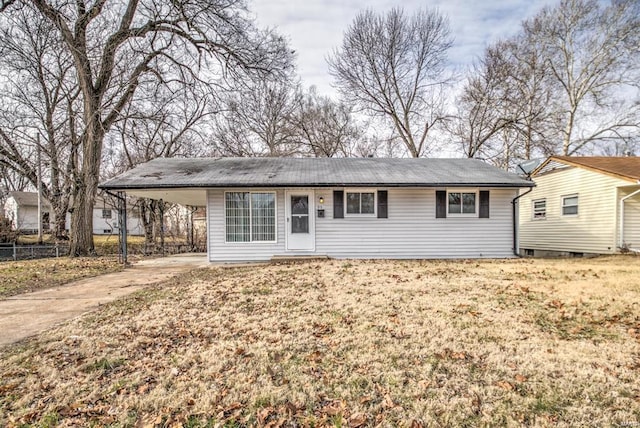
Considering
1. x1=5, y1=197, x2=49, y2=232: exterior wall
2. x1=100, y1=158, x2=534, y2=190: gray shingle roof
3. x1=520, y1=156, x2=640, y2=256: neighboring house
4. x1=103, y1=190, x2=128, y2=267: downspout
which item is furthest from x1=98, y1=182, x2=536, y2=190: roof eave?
x1=5, y1=197, x2=49, y2=232: exterior wall

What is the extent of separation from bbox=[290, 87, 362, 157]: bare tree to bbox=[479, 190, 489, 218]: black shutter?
43.7ft

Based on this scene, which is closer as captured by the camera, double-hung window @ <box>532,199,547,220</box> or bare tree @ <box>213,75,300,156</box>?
double-hung window @ <box>532,199,547,220</box>

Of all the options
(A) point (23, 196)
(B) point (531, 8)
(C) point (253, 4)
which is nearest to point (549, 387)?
(C) point (253, 4)

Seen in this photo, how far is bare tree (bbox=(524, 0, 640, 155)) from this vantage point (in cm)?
1922

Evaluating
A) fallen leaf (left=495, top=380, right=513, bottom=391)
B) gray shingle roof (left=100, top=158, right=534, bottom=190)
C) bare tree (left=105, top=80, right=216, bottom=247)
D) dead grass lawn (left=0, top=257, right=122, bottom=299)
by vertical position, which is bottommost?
dead grass lawn (left=0, top=257, right=122, bottom=299)

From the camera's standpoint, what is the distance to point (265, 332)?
4.25 metres

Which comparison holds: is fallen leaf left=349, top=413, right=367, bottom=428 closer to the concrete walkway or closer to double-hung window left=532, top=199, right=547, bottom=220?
the concrete walkway

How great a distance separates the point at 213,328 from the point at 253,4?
458 inches

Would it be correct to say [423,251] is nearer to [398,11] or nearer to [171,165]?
[171,165]

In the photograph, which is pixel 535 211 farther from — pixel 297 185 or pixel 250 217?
pixel 250 217

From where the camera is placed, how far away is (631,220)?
11.6 m

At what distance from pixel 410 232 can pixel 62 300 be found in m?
9.20

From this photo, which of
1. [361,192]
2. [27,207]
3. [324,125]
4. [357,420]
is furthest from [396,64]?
[27,207]

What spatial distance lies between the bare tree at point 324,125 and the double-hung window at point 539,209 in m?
12.1
